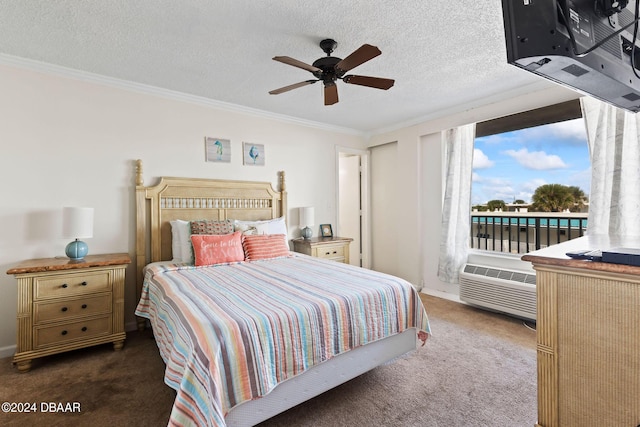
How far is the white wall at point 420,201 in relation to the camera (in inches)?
164

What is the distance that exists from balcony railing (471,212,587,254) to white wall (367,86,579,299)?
54 centimetres

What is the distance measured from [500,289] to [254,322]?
2978mm

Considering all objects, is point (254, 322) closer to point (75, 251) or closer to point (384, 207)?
point (75, 251)

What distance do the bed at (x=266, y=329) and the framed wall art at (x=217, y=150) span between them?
119 centimetres

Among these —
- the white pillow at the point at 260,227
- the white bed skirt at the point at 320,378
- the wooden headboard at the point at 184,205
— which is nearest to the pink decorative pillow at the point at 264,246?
the white pillow at the point at 260,227

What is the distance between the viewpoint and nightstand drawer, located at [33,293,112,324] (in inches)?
91.4

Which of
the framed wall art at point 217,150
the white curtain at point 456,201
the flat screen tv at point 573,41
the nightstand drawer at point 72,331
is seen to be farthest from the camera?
the white curtain at point 456,201

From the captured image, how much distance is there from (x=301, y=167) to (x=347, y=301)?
2.88 metres

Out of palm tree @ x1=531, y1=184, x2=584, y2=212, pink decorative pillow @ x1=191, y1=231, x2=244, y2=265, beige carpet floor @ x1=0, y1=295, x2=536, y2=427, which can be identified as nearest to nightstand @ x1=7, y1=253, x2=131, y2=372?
beige carpet floor @ x1=0, y1=295, x2=536, y2=427

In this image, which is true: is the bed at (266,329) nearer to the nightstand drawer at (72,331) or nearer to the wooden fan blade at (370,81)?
the nightstand drawer at (72,331)

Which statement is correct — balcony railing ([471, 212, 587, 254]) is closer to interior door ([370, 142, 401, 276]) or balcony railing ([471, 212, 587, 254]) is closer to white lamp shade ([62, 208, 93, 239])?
interior door ([370, 142, 401, 276])

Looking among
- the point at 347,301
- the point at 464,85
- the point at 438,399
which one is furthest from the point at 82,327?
the point at 464,85

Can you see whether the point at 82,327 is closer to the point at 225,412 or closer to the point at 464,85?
the point at 225,412

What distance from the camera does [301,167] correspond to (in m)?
4.45
